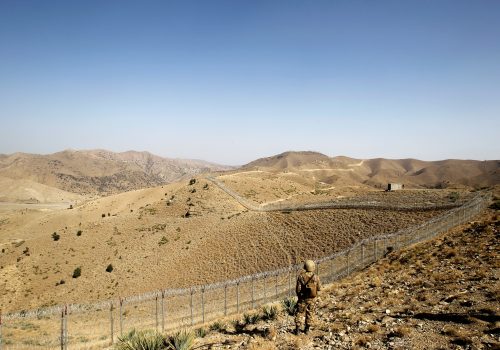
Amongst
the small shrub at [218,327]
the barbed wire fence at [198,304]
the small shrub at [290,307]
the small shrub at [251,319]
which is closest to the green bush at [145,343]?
the small shrub at [218,327]

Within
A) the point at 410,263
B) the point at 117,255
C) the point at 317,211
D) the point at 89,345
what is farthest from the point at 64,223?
the point at 410,263

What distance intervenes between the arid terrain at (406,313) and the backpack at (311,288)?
149 centimetres

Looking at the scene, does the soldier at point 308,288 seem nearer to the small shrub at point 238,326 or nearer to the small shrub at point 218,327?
the small shrub at point 238,326

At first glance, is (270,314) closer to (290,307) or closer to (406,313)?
(290,307)

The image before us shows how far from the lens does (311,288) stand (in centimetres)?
1137

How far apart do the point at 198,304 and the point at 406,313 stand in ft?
69.4

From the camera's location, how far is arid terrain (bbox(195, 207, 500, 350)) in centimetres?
1077

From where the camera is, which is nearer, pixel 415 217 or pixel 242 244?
pixel 415 217

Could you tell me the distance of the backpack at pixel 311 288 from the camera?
11.4 m

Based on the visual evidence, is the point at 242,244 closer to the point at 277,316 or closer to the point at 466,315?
the point at 277,316

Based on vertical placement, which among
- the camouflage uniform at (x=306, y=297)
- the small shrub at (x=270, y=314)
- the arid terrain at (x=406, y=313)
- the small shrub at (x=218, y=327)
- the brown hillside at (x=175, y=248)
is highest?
the camouflage uniform at (x=306, y=297)

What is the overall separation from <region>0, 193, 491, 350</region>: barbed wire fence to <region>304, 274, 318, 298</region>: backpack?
11.0 metres

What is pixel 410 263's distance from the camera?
887 inches

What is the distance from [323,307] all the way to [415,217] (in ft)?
89.3
